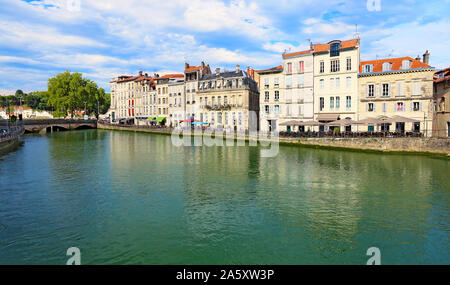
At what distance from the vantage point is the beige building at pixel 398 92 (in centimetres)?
3634

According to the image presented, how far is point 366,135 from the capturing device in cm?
3434

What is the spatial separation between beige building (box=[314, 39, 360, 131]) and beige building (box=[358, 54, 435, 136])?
4.03 feet

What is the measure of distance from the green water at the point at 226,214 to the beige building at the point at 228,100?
31249 mm

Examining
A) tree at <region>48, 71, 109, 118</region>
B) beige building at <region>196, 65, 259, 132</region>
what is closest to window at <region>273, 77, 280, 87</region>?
beige building at <region>196, 65, 259, 132</region>

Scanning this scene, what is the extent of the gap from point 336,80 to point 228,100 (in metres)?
21.7

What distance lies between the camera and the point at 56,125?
7581 cm

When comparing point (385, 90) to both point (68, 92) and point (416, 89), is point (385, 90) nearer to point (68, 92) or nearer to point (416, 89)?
point (416, 89)

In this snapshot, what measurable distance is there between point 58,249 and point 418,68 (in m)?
41.7

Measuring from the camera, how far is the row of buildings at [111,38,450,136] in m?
36.6

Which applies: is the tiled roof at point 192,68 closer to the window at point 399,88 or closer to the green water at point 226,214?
the window at point 399,88

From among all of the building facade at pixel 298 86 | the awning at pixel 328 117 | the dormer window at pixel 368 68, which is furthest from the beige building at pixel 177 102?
the dormer window at pixel 368 68
